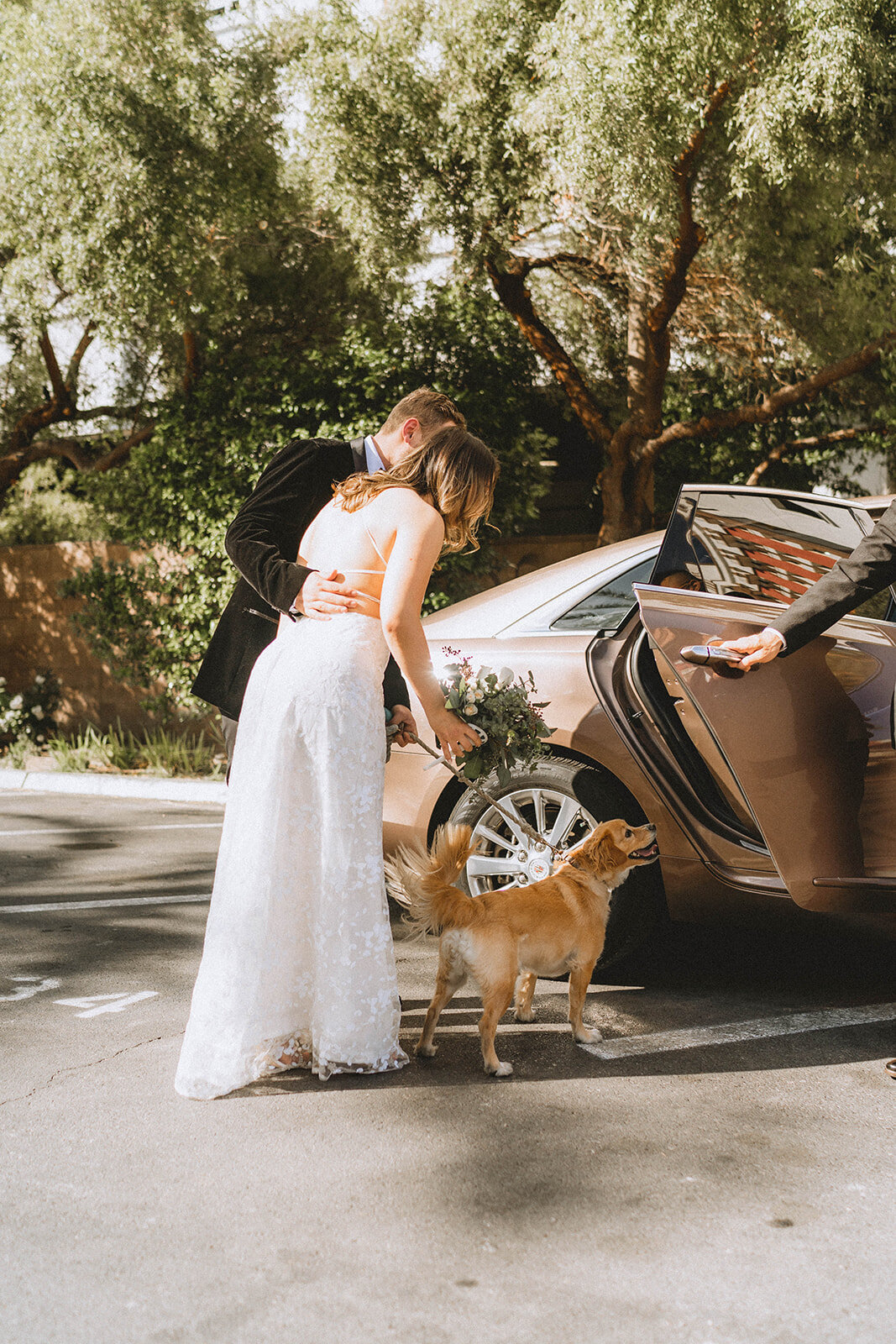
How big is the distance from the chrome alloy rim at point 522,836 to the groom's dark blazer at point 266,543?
658 mm

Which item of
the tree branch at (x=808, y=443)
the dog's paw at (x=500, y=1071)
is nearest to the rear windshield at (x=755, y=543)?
the dog's paw at (x=500, y=1071)

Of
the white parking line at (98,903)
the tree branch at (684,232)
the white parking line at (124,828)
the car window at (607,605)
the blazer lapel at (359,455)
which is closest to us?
the blazer lapel at (359,455)

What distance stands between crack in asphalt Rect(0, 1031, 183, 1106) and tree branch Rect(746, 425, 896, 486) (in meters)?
8.59

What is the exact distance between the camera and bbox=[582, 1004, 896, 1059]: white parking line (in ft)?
12.1

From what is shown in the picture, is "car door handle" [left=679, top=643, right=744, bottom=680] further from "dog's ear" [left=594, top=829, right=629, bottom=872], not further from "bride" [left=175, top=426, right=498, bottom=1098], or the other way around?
"bride" [left=175, top=426, right=498, bottom=1098]

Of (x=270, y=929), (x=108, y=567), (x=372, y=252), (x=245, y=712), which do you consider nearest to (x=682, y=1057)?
(x=270, y=929)

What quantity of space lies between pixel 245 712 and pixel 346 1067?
110 cm

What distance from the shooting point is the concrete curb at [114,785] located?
956cm

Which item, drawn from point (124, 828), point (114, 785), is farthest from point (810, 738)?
point (114, 785)

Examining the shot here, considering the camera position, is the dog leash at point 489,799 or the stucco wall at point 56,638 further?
the stucco wall at point 56,638

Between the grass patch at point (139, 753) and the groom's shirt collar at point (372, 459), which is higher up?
the groom's shirt collar at point (372, 459)

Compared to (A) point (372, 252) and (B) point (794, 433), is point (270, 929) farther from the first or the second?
(B) point (794, 433)

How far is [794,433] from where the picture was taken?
11.6 meters

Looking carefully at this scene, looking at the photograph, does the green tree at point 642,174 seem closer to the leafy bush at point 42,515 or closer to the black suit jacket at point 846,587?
the black suit jacket at point 846,587
